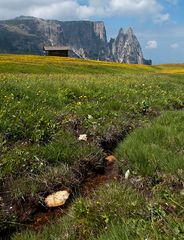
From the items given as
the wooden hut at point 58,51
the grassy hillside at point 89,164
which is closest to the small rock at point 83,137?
the grassy hillside at point 89,164

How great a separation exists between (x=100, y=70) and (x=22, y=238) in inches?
1582

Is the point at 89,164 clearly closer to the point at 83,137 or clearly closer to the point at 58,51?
the point at 83,137

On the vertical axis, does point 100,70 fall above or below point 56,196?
below

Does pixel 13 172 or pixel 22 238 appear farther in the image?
pixel 13 172

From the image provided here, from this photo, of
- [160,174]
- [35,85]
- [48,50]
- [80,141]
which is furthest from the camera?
[48,50]

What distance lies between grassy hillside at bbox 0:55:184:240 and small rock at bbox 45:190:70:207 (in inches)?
4.5

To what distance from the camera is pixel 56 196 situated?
6668mm

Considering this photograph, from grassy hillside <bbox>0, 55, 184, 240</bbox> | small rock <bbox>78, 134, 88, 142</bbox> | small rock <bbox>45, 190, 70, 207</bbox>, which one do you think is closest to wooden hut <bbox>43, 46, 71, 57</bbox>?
grassy hillside <bbox>0, 55, 184, 240</bbox>

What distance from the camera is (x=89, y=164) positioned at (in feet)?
26.7

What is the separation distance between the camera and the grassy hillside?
5.02 metres

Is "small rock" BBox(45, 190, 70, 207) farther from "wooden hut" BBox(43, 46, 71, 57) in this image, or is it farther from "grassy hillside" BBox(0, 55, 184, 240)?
"wooden hut" BBox(43, 46, 71, 57)

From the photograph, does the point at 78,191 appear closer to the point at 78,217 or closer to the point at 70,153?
the point at 70,153

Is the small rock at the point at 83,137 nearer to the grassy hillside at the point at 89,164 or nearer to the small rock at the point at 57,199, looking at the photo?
the grassy hillside at the point at 89,164

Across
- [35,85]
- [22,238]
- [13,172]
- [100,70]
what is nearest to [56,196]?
[13,172]
